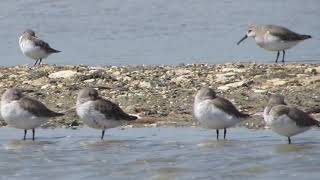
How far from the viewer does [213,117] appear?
12.2 metres

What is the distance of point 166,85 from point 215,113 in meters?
3.45

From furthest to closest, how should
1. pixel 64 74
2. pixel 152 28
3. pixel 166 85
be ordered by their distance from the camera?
pixel 152 28 → pixel 64 74 → pixel 166 85

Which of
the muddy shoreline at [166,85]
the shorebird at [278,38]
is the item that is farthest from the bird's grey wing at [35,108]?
the shorebird at [278,38]

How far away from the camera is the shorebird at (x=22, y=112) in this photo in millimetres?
12648

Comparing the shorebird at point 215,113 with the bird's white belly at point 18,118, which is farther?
the bird's white belly at point 18,118

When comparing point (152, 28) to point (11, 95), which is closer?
point (11, 95)

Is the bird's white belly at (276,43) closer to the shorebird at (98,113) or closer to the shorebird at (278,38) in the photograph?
the shorebird at (278,38)

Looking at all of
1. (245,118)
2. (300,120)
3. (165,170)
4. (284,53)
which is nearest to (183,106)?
(245,118)

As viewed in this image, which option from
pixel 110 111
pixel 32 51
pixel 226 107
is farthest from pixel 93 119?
pixel 32 51

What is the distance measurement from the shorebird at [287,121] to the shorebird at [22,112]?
3.00 m

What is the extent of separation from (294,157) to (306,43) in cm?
988

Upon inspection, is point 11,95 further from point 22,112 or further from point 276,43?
point 276,43

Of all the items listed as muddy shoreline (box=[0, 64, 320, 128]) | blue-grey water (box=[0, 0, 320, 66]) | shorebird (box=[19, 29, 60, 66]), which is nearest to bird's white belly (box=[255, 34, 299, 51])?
blue-grey water (box=[0, 0, 320, 66])

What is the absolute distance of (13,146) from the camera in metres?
12.2
